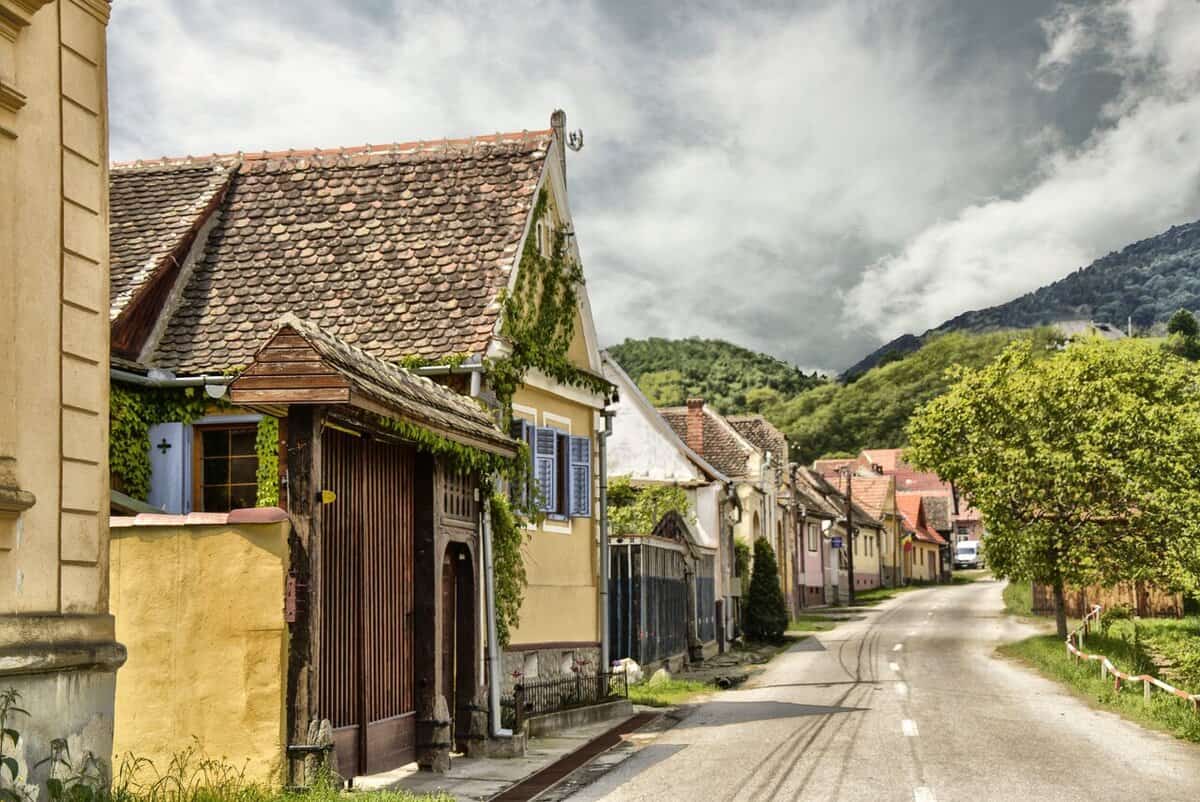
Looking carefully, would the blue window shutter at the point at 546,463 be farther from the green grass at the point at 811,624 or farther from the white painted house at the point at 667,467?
the green grass at the point at 811,624

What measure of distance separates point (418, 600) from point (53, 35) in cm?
685

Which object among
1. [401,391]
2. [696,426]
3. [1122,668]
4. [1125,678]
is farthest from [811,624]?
[401,391]

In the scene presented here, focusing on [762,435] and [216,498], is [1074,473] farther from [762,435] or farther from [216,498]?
[762,435]

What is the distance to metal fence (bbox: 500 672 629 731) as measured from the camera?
15.6 m

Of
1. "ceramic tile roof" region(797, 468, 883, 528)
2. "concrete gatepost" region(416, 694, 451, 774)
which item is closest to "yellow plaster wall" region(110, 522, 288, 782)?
"concrete gatepost" region(416, 694, 451, 774)

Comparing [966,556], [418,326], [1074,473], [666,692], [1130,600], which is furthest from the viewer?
[966,556]

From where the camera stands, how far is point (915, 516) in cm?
9912

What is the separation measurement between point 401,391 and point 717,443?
34.3 meters

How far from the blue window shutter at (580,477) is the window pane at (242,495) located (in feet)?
17.0

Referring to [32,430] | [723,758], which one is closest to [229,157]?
[723,758]

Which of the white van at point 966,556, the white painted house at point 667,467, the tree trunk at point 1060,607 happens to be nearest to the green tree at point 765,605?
the white painted house at point 667,467

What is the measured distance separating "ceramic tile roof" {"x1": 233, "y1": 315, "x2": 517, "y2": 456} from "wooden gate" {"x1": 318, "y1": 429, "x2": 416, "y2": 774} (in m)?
0.56

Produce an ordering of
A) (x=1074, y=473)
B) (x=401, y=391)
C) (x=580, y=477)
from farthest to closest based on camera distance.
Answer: (x=1074, y=473) < (x=580, y=477) < (x=401, y=391)

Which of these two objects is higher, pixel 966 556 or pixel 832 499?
pixel 832 499
